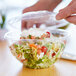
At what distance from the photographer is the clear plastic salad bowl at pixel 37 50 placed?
36.3 inches

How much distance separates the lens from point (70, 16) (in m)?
0.99

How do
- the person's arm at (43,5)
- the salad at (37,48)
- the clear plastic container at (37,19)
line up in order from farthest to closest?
the person's arm at (43,5) < the clear plastic container at (37,19) < the salad at (37,48)

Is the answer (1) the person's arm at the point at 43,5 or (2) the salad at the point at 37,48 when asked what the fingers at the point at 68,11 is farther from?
(1) the person's arm at the point at 43,5

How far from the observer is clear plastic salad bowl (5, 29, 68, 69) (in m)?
0.92

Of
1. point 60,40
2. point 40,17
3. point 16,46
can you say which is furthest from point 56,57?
point 40,17

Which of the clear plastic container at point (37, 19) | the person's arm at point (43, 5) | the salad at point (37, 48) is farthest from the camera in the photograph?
the person's arm at point (43, 5)

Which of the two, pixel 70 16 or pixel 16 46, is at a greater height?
pixel 70 16

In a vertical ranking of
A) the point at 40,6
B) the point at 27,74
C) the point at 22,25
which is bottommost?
the point at 27,74

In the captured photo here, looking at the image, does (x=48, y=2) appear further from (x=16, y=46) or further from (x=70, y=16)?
(x=16, y=46)

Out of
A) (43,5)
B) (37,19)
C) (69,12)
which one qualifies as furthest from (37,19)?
(69,12)

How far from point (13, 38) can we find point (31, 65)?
158mm

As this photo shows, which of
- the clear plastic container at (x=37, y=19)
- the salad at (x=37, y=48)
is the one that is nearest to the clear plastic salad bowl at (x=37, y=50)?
the salad at (x=37, y=48)

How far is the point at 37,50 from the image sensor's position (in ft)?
3.04

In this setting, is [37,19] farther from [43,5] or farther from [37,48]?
[37,48]
